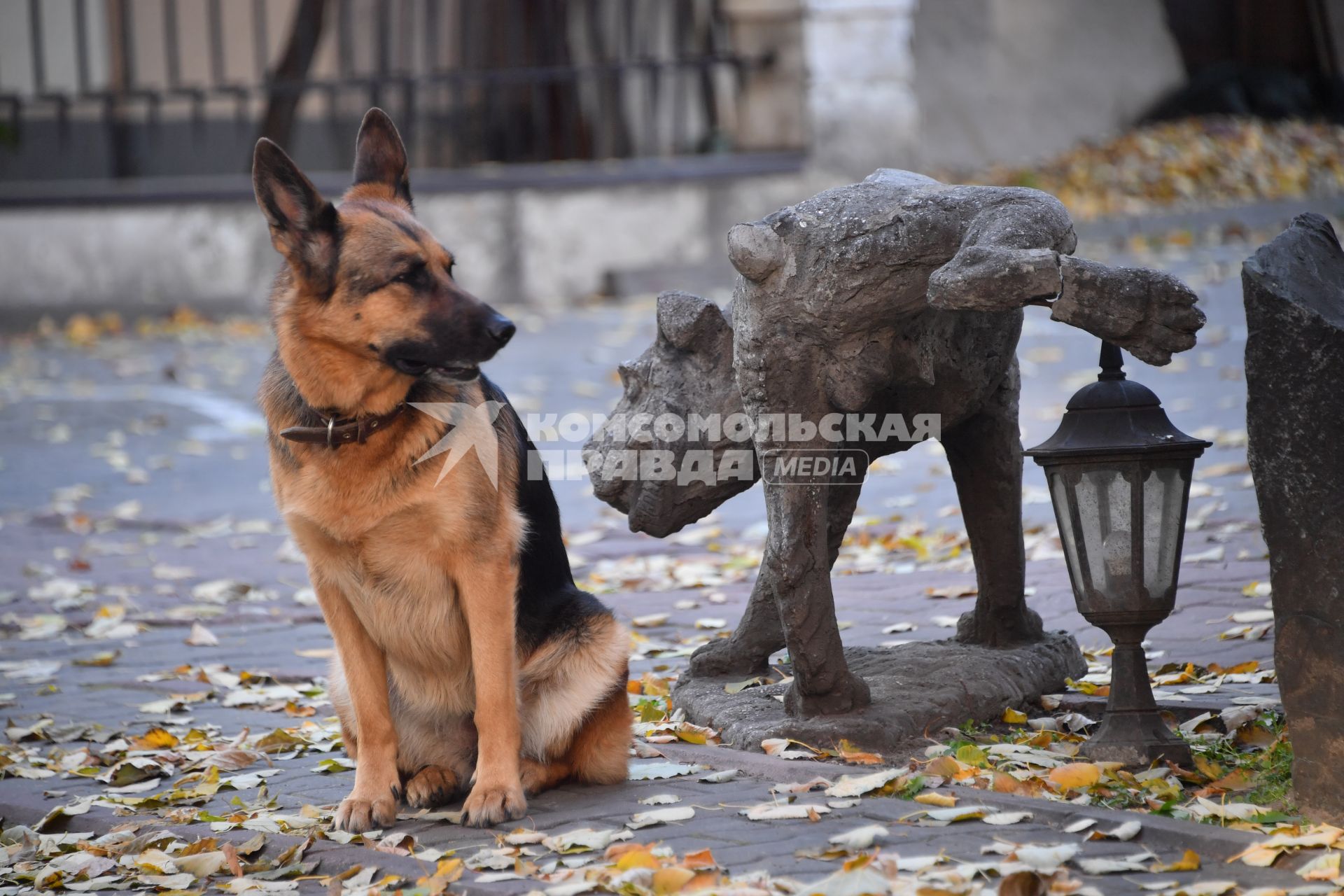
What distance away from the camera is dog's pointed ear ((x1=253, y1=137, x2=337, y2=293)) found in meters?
3.86

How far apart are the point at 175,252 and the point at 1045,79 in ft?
34.8

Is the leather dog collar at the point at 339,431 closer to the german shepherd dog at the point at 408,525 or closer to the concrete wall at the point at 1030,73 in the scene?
the german shepherd dog at the point at 408,525

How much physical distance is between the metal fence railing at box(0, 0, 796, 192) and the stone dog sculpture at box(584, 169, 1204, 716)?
11595 mm

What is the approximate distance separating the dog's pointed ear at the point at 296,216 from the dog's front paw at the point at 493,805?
150 cm

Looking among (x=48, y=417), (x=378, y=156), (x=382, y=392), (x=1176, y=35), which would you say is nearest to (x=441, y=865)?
(x=382, y=392)

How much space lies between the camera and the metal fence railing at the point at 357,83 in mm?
16031

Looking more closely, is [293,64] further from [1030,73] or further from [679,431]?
[679,431]

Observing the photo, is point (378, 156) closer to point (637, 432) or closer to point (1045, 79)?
point (637, 432)

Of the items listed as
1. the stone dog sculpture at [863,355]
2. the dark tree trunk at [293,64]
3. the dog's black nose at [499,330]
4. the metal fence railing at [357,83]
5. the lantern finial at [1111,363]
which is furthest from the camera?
the dark tree trunk at [293,64]

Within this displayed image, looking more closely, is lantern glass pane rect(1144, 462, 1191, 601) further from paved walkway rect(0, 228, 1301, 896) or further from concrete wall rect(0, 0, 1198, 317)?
concrete wall rect(0, 0, 1198, 317)

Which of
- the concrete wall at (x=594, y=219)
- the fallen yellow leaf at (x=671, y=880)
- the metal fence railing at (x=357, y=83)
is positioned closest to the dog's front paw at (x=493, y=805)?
the fallen yellow leaf at (x=671, y=880)

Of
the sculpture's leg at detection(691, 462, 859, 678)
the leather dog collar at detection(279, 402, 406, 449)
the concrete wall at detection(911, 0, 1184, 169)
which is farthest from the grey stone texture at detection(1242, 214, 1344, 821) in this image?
the concrete wall at detection(911, 0, 1184, 169)

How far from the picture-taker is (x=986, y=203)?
3984 millimetres

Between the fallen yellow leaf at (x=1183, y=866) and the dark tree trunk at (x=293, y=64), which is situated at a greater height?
the dark tree trunk at (x=293, y=64)
